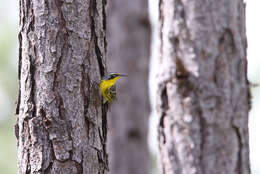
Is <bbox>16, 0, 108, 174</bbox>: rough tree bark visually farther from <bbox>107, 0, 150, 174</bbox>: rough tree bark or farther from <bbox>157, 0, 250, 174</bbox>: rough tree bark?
<bbox>107, 0, 150, 174</bbox>: rough tree bark

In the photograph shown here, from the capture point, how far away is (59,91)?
4.05 m

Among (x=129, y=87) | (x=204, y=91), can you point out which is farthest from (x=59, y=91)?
(x=129, y=87)

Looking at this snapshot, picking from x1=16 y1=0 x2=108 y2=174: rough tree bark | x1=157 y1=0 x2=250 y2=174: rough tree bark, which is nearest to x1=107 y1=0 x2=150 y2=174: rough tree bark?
x1=16 y1=0 x2=108 y2=174: rough tree bark

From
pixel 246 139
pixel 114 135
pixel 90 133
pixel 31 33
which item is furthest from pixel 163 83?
pixel 114 135

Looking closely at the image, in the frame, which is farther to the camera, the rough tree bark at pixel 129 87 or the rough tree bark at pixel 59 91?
the rough tree bark at pixel 129 87

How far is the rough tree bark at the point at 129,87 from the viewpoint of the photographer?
431 inches

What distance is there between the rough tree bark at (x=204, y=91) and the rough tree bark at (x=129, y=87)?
8229 mm

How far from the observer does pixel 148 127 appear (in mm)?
11469

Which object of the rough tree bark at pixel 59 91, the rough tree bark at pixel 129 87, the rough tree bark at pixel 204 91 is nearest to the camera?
the rough tree bark at pixel 204 91

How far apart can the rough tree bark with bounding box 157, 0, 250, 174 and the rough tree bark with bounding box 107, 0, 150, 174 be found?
27.0ft

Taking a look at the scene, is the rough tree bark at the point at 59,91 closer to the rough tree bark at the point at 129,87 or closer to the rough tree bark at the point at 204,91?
the rough tree bark at the point at 204,91

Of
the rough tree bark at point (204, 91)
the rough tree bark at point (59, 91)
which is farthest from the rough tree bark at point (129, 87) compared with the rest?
the rough tree bark at point (204, 91)

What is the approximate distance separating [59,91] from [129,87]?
719 cm

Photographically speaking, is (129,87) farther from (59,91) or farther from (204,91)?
(204,91)
